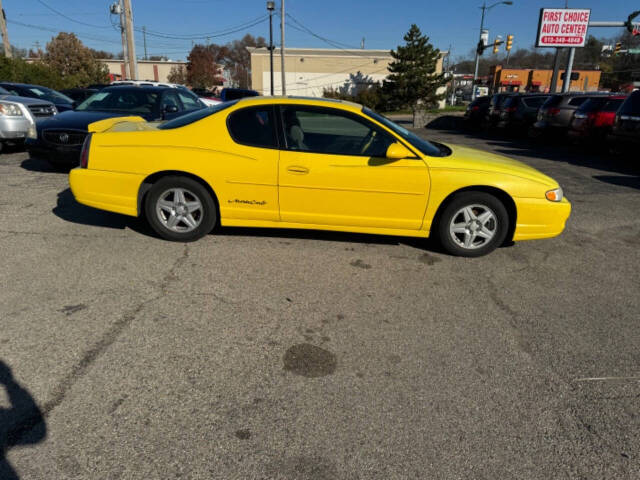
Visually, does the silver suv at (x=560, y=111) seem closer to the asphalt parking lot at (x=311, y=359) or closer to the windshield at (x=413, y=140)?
the asphalt parking lot at (x=311, y=359)

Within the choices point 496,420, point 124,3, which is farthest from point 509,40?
point 496,420

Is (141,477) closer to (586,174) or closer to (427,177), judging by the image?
(427,177)

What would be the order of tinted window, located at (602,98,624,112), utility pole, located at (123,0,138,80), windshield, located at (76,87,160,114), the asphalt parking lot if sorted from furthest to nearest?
utility pole, located at (123,0,138,80) < tinted window, located at (602,98,624,112) < windshield, located at (76,87,160,114) < the asphalt parking lot

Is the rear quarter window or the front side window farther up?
the rear quarter window

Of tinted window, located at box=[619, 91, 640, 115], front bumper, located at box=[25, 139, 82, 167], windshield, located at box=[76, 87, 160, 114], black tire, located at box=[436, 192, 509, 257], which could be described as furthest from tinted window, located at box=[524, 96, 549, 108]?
front bumper, located at box=[25, 139, 82, 167]

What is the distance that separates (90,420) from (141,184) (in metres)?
2.92

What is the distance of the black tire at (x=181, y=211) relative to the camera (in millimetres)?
4680

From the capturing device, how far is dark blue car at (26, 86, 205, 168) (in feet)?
24.1

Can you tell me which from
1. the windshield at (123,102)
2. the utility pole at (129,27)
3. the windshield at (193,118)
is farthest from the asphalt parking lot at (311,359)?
the utility pole at (129,27)

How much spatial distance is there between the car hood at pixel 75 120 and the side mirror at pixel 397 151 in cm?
535

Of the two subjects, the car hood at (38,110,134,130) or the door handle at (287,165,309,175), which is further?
the car hood at (38,110,134,130)

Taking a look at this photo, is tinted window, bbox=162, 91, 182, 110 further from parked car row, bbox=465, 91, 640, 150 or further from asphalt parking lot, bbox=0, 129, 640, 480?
parked car row, bbox=465, 91, 640, 150

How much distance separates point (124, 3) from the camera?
77.9ft

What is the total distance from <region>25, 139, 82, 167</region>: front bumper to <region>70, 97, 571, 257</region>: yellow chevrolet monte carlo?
9.72 feet
